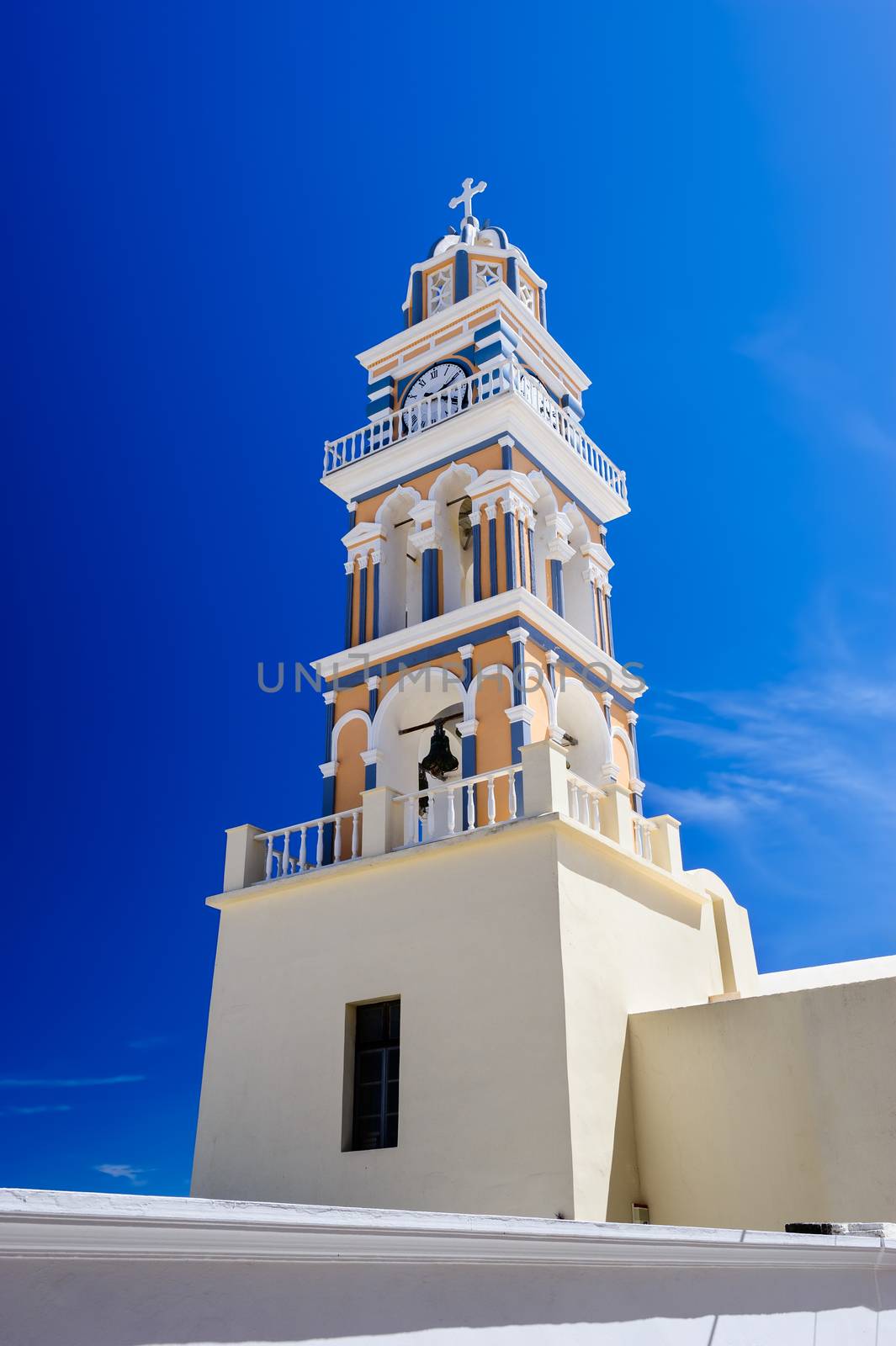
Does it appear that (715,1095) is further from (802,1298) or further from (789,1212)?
(802,1298)

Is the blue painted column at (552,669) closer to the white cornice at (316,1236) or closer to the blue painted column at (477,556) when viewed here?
the blue painted column at (477,556)

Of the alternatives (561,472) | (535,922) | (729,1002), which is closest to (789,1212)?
(729,1002)

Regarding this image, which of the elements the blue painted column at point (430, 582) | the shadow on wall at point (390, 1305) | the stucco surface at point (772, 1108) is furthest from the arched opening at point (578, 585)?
the shadow on wall at point (390, 1305)

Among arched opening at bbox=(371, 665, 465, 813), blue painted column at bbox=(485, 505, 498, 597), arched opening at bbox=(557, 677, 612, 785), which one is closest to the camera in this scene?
arched opening at bbox=(371, 665, 465, 813)

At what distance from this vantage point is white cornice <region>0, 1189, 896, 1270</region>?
2541 millimetres

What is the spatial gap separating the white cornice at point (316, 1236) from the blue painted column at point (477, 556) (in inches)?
417

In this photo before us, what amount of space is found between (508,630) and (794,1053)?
20.6 feet

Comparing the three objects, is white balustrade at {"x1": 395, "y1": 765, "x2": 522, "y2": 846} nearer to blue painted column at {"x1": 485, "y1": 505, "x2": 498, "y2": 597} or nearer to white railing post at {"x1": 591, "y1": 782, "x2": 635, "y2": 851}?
white railing post at {"x1": 591, "y1": 782, "x2": 635, "y2": 851}

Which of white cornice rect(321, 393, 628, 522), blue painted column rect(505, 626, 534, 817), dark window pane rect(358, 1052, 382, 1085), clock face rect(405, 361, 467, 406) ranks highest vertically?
clock face rect(405, 361, 467, 406)

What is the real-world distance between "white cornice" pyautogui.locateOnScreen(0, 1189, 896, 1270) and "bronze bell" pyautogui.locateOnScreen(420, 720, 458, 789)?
8.70m

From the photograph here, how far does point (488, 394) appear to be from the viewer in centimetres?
1605

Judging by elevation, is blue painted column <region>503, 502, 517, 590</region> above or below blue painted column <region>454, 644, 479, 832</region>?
above

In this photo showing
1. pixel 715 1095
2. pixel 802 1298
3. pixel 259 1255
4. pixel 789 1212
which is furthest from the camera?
pixel 715 1095

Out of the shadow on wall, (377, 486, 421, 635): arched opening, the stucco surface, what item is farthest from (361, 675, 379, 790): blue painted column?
the shadow on wall
